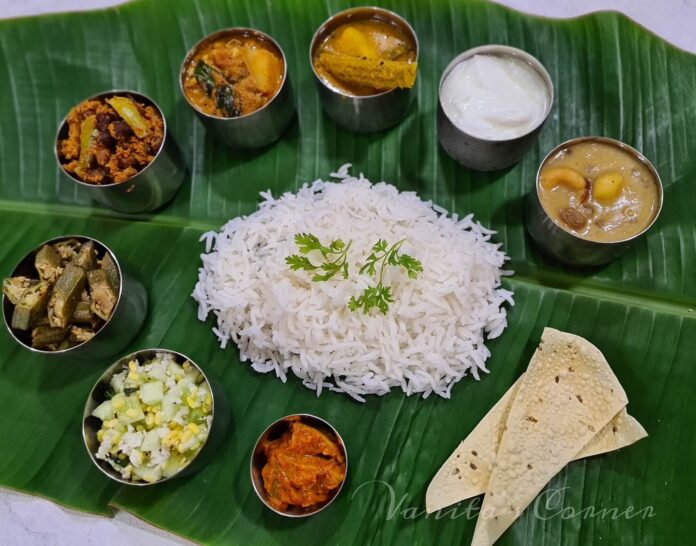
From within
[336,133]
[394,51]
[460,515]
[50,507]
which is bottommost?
[50,507]

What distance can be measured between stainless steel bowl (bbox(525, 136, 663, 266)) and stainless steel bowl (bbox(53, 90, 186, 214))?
77.6 inches

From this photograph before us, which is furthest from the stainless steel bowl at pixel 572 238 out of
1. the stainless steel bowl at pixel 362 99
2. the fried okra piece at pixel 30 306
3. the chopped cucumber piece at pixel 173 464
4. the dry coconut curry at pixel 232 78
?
the fried okra piece at pixel 30 306

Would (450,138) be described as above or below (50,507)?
above

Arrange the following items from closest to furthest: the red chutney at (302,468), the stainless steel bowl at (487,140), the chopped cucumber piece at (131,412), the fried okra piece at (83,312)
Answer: the red chutney at (302,468), the chopped cucumber piece at (131,412), the fried okra piece at (83,312), the stainless steel bowl at (487,140)

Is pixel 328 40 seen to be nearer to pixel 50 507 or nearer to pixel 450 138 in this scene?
pixel 450 138

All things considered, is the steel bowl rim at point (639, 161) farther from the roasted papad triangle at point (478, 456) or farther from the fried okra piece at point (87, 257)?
the fried okra piece at point (87, 257)

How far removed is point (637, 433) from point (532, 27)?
7.55 feet

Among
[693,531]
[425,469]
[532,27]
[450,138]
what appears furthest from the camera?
[532,27]

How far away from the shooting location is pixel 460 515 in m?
2.93

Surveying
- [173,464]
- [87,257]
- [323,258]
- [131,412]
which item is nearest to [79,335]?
[87,257]

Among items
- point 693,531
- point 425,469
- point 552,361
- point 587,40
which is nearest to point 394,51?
point 587,40

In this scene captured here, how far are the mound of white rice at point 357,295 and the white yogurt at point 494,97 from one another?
0.53 m

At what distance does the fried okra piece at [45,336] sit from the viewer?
305cm

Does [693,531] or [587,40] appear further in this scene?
[587,40]
